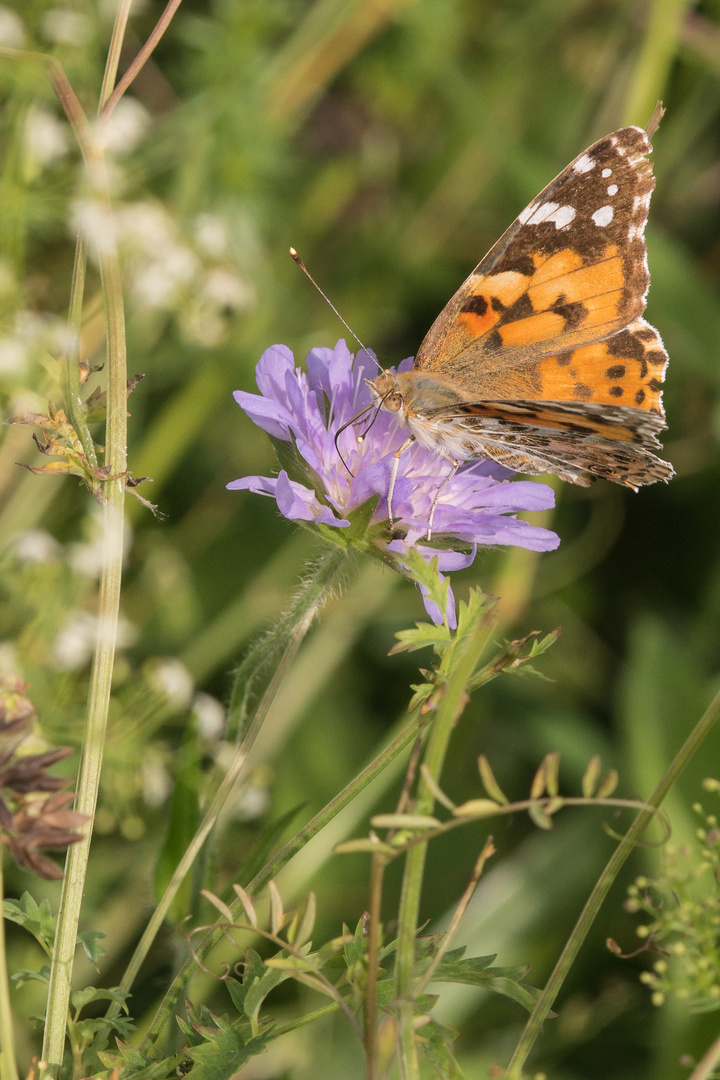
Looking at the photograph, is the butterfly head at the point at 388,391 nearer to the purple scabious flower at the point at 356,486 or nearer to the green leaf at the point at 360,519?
the purple scabious flower at the point at 356,486

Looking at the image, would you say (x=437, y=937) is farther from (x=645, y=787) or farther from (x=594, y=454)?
(x=645, y=787)

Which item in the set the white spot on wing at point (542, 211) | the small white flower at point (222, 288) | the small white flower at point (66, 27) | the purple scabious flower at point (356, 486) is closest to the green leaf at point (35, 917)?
the purple scabious flower at point (356, 486)

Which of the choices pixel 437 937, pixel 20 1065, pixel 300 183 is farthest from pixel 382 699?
pixel 437 937

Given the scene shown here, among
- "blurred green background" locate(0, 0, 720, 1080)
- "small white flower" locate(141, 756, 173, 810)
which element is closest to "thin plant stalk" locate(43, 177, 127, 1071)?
"blurred green background" locate(0, 0, 720, 1080)

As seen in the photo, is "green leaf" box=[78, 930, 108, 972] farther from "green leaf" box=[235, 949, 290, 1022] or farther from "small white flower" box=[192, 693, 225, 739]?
"small white flower" box=[192, 693, 225, 739]

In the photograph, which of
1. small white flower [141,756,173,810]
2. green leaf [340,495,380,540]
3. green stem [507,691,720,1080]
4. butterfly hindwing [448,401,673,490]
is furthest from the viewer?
small white flower [141,756,173,810]
